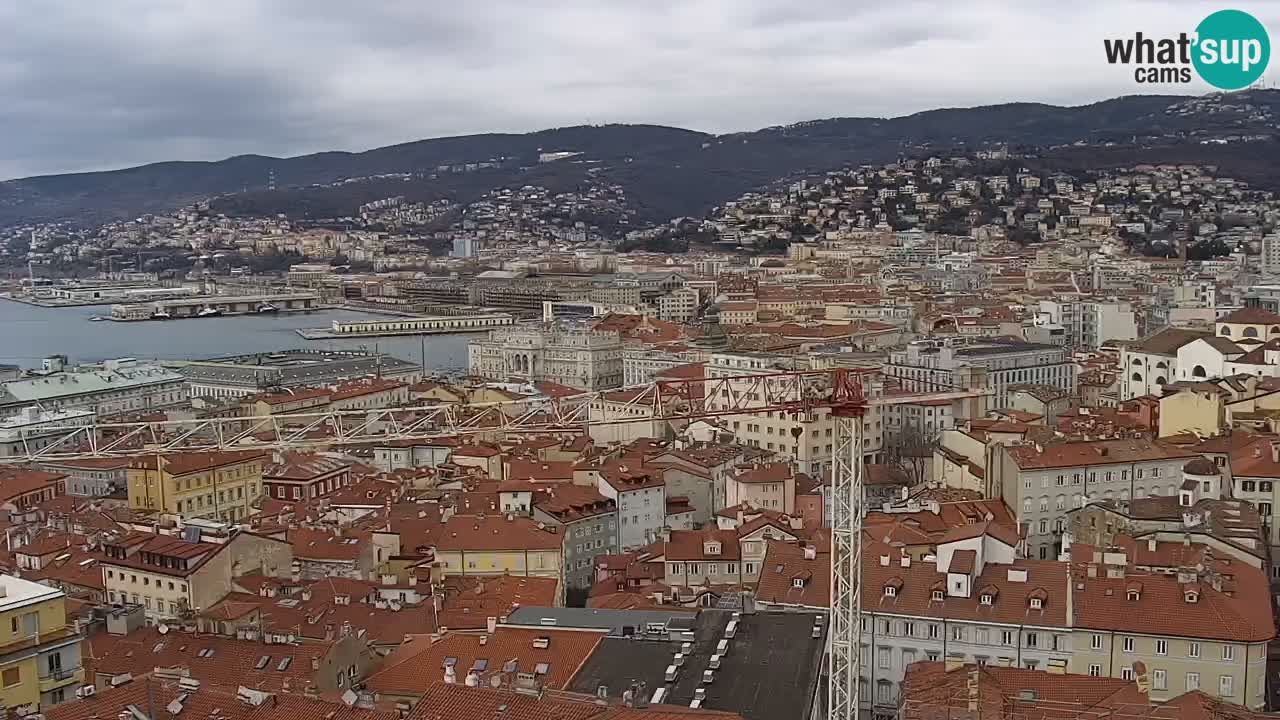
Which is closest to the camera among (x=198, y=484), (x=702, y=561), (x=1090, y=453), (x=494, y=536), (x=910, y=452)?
(x=702, y=561)

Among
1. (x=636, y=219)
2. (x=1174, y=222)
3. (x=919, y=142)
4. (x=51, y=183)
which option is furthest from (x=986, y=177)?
(x=51, y=183)

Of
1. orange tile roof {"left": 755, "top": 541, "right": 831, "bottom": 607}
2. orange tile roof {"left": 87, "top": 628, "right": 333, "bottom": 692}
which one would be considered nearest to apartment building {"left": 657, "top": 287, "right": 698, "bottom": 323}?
orange tile roof {"left": 755, "top": 541, "right": 831, "bottom": 607}

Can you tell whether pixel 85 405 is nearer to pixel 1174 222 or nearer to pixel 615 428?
pixel 615 428

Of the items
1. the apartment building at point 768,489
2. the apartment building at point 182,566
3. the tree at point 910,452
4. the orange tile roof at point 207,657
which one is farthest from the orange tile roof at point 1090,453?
the orange tile roof at point 207,657

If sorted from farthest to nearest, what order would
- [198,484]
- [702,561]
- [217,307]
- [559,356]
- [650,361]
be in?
[217,307] → [559,356] → [650,361] → [198,484] → [702,561]

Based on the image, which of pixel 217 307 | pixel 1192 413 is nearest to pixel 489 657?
pixel 1192 413

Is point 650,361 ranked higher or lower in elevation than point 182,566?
lower

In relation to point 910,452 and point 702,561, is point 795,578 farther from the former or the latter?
point 910,452
